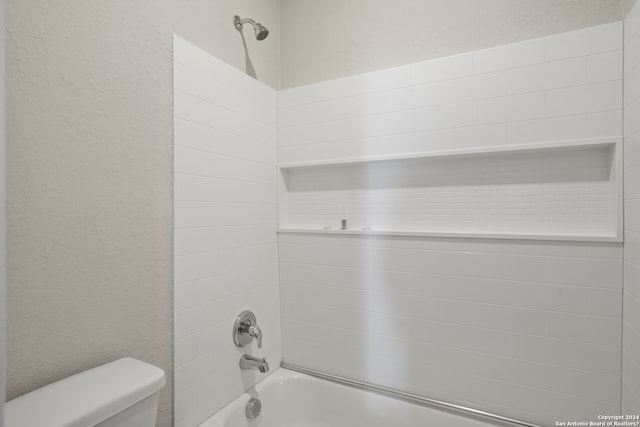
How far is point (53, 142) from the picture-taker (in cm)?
93

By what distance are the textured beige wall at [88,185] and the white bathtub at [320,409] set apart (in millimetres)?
470

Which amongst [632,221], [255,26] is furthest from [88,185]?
[632,221]

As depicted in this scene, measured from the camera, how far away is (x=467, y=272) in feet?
4.75

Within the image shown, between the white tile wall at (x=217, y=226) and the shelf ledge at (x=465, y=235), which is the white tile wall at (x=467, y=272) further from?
the white tile wall at (x=217, y=226)

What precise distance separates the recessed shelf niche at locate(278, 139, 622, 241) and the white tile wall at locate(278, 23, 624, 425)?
56 millimetres

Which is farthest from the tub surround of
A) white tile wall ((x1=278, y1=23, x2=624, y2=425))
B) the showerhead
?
the showerhead

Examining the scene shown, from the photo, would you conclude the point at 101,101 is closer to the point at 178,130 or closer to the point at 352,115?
the point at 178,130

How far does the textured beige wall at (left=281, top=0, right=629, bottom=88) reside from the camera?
1354 millimetres

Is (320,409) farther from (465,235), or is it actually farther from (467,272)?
(465,235)

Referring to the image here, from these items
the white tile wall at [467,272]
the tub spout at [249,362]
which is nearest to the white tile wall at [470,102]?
the white tile wall at [467,272]

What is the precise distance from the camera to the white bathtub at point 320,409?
4.81 ft

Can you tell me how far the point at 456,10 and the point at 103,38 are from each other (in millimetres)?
1451

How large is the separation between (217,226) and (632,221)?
1591 mm

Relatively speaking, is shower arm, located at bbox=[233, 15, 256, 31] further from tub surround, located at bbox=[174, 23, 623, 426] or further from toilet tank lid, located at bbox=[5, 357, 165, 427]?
toilet tank lid, located at bbox=[5, 357, 165, 427]
